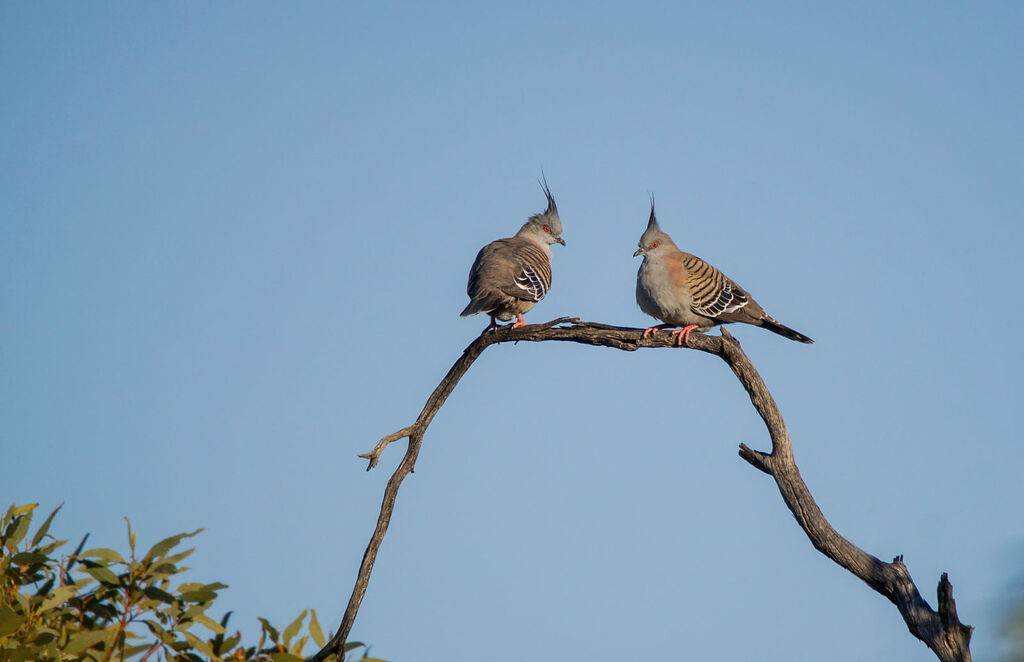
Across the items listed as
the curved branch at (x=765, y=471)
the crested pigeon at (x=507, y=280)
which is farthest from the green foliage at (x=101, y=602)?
the crested pigeon at (x=507, y=280)

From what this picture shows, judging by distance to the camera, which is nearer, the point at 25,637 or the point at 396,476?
the point at 25,637

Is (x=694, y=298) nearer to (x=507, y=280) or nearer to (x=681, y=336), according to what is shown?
(x=681, y=336)

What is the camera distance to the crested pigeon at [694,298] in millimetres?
6246

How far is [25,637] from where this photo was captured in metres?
2.41

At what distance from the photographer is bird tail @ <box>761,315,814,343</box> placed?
6.39 m

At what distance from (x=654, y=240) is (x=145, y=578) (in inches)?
210

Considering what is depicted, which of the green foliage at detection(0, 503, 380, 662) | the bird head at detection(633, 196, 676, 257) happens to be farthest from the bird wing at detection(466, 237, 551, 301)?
the green foliage at detection(0, 503, 380, 662)

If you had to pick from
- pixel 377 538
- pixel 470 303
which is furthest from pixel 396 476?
pixel 470 303

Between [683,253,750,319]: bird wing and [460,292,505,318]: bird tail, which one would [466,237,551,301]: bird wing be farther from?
[683,253,750,319]: bird wing

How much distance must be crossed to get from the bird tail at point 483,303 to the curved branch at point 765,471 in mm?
475

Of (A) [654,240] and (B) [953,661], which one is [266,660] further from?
(A) [654,240]

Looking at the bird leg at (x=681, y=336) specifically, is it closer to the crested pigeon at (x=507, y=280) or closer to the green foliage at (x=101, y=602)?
the crested pigeon at (x=507, y=280)

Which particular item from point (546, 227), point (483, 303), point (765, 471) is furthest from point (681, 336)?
point (546, 227)

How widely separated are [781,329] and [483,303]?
2130 mm
